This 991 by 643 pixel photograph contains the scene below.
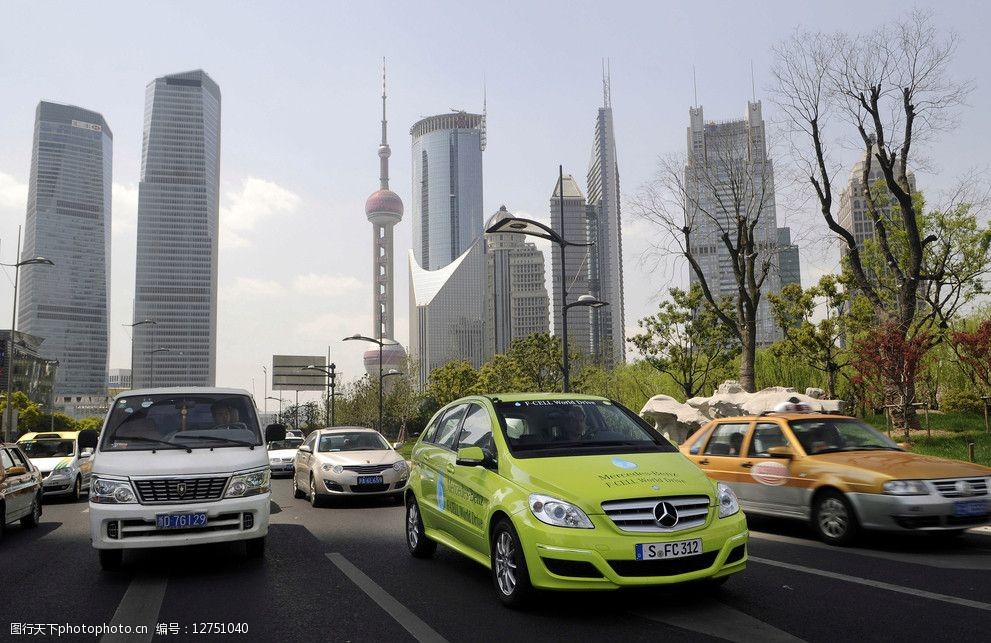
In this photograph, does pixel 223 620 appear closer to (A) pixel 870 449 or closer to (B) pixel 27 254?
(A) pixel 870 449

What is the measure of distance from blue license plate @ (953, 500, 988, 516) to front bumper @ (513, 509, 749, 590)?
3.95 metres

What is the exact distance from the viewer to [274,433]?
9.16 meters

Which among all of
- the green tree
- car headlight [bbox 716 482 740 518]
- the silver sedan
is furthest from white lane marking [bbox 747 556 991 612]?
the green tree

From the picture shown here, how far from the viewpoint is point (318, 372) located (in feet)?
236

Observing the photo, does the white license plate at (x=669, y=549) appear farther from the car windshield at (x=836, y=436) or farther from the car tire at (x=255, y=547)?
the car tire at (x=255, y=547)

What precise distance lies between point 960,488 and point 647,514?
4641mm

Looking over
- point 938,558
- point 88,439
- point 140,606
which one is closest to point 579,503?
point 140,606

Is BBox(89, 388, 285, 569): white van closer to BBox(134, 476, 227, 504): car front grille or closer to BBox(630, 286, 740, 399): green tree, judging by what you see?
BBox(134, 476, 227, 504): car front grille

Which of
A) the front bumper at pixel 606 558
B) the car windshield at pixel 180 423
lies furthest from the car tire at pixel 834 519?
the car windshield at pixel 180 423

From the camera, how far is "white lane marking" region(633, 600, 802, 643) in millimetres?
4992

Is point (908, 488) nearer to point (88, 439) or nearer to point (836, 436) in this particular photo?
point (836, 436)

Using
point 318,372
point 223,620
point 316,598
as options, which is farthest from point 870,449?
point 318,372

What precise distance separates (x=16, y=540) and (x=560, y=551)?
9.07 m

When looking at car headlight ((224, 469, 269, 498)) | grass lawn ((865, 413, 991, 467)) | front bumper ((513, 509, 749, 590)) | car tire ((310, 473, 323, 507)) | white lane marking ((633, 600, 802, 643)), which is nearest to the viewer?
white lane marking ((633, 600, 802, 643))
